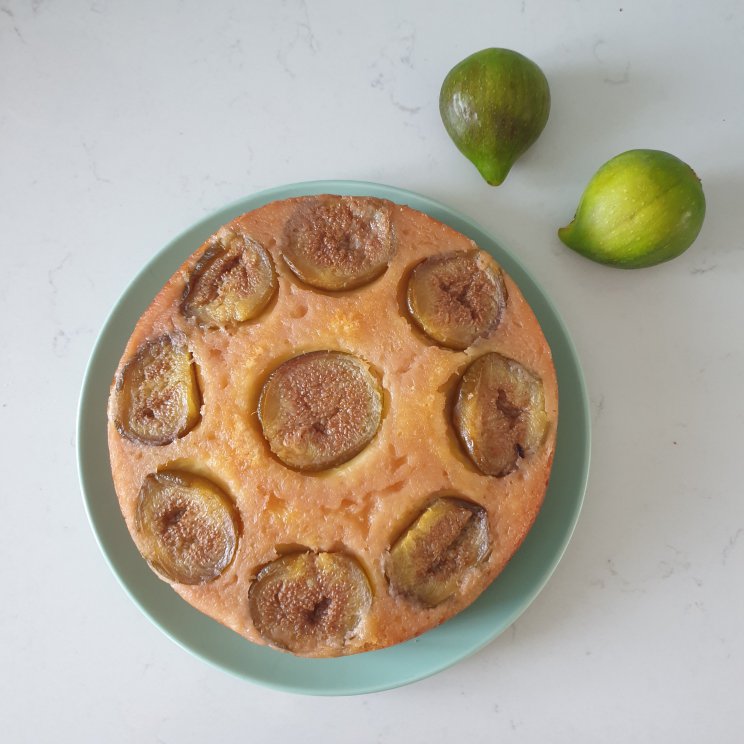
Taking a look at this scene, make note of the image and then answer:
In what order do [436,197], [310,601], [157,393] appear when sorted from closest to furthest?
[310,601]
[157,393]
[436,197]

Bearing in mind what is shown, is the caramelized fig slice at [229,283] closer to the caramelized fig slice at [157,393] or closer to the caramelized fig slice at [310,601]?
the caramelized fig slice at [157,393]

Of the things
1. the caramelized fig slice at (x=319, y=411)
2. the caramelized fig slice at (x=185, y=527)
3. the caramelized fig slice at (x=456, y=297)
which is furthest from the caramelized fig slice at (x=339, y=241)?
the caramelized fig slice at (x=185, y=527)

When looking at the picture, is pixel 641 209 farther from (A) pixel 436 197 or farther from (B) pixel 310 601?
(B) pixel 310 601

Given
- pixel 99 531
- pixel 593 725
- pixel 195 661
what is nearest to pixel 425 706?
pixel 593 725

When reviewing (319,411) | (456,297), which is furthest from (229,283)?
(456,297)

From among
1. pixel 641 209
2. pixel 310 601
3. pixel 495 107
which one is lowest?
pixel 310 601

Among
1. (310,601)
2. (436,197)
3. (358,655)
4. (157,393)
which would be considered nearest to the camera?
(310,601)
